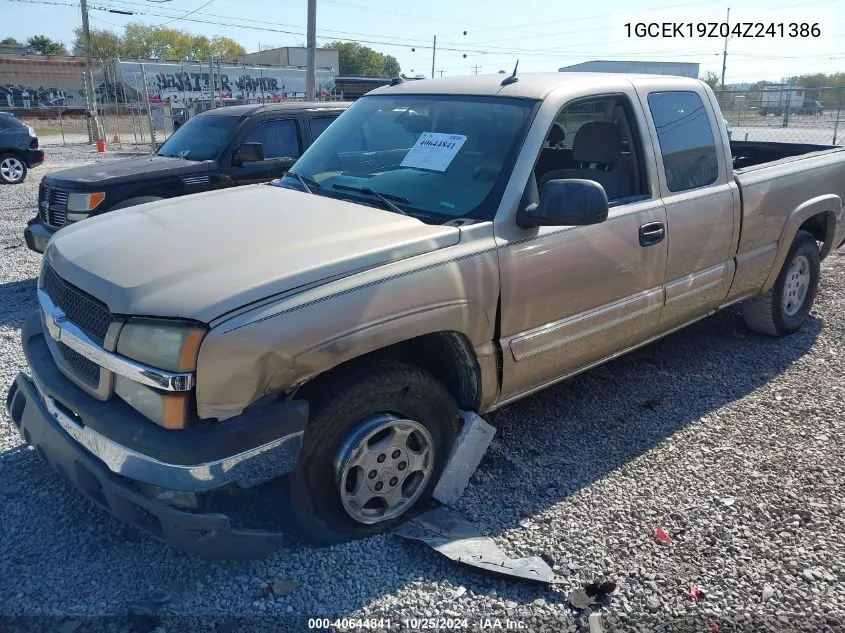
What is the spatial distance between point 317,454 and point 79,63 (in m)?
61.7

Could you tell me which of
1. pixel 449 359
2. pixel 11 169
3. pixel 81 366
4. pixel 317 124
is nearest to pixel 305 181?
pixel 449 359

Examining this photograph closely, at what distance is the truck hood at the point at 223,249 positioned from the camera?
2.48 m

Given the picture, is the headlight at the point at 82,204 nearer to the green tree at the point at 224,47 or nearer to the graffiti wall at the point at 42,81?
the graffiti wall at the point at 42,81

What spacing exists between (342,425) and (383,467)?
331 mm

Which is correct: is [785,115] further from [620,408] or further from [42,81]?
[42,81]

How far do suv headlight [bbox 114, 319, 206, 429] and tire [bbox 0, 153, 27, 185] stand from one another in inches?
573

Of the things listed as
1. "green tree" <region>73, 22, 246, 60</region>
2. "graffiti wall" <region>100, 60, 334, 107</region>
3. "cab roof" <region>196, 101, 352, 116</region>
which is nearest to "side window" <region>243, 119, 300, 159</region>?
"cab roof" <region>196, 101, 352, 116</region>

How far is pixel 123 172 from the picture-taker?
23.3ft

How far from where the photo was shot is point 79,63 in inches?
2149

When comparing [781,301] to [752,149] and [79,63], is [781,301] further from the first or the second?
[79,63]

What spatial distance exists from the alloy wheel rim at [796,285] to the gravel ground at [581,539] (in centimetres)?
102

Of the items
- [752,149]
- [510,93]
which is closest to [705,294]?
[510,93]

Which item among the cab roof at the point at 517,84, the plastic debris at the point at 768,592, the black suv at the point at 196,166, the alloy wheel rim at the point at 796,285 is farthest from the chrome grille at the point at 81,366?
the alloy wheel rim at the point at 796,285

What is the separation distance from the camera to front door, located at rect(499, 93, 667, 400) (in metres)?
3.25
